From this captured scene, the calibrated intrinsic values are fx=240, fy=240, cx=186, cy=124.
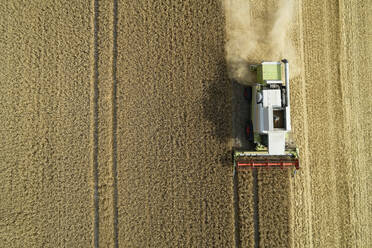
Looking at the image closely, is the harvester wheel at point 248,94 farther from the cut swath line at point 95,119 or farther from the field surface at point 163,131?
the cut swath line at point 95,119

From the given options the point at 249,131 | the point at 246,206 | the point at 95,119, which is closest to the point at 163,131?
the point at 95,119

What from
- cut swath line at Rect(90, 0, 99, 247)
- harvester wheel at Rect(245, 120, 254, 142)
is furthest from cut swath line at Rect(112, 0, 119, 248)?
harvester wheel at Rect(245, 120, 254, 142)

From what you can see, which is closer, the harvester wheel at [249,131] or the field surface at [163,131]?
the harvester wheel at [249,131]

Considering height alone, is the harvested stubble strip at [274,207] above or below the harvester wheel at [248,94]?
below

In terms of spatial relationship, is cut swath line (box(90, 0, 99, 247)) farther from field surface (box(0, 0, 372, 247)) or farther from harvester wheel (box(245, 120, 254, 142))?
harvester wheel (box(245, 120, 254, 142))

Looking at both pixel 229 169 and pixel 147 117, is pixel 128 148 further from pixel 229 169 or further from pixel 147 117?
pixel 229 169

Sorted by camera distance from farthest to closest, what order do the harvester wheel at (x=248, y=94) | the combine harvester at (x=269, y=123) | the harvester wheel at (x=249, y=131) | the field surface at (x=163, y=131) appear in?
the harvester wheel at (x=248, y=94)
the field surface at (x=163, y=131)
the harvester wheel at (x=249, y=131)
the combine harvester at (x=269, y=123)

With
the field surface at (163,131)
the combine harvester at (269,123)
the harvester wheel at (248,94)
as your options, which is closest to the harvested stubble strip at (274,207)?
the field surface at (163,131)
